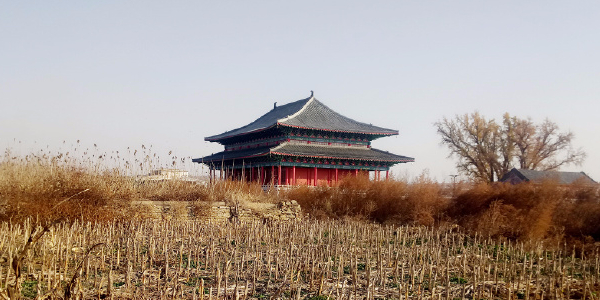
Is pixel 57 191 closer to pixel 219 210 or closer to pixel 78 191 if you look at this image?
pixel 78 191

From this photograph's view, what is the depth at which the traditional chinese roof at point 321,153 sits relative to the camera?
27.7 metres

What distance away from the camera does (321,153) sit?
94.2 feet

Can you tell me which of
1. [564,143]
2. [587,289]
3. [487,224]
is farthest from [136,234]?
[564,143]

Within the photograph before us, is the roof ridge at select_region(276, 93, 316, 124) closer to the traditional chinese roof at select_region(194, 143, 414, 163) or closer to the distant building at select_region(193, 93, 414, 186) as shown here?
the distant building at select_region(193, 93, 414, 186)

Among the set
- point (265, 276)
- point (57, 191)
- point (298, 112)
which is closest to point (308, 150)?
point (298, 112)

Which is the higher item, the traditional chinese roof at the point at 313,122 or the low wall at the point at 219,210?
the traditional chinese roof at the point at 313,122

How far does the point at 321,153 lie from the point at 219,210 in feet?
42.5

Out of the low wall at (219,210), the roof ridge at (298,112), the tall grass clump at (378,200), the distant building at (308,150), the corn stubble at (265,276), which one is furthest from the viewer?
the distant building at (308,150)

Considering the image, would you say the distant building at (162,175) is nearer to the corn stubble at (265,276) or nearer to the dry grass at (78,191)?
the dry grass at (78,191)

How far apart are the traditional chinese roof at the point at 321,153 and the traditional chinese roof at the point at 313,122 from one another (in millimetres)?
1210

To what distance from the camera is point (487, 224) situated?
16359 millimetres

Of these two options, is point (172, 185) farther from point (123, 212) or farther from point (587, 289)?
point (587, 289)

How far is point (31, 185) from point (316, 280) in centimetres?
970

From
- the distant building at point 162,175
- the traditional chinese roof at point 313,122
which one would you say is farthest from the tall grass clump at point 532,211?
the traditional chinese roof at point 313,122
